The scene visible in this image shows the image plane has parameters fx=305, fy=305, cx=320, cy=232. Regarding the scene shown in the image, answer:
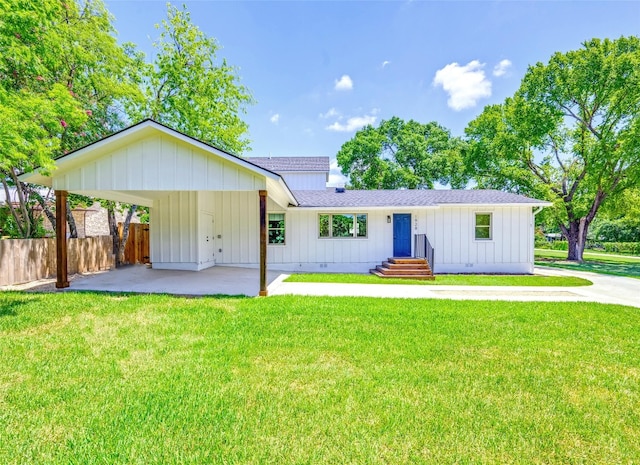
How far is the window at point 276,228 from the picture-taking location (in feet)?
42.4

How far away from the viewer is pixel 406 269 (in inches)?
453

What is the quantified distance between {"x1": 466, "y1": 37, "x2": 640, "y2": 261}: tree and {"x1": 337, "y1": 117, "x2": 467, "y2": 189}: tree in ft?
21.4

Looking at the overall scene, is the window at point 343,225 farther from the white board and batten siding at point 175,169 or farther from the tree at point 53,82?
the tree at point 53,82

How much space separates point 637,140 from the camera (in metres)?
15.4

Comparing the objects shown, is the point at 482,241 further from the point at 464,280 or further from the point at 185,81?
the point at 185,81

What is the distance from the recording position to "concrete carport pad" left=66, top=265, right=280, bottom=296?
801 centimetres

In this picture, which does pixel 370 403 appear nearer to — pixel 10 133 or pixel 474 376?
pixel 474 376

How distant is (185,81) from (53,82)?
5006 millimetres

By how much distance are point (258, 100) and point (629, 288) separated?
17367 millimetres

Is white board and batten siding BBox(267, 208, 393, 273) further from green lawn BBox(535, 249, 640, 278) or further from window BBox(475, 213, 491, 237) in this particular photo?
green lawn BBox(535, 249, 640, 278)

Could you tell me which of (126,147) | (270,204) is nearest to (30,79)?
(126,147)

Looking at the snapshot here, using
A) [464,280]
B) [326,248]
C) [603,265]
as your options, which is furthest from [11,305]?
[603,265]

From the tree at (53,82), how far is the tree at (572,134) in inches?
881

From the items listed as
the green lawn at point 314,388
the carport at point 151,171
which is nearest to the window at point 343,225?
the carport at point 151,171
